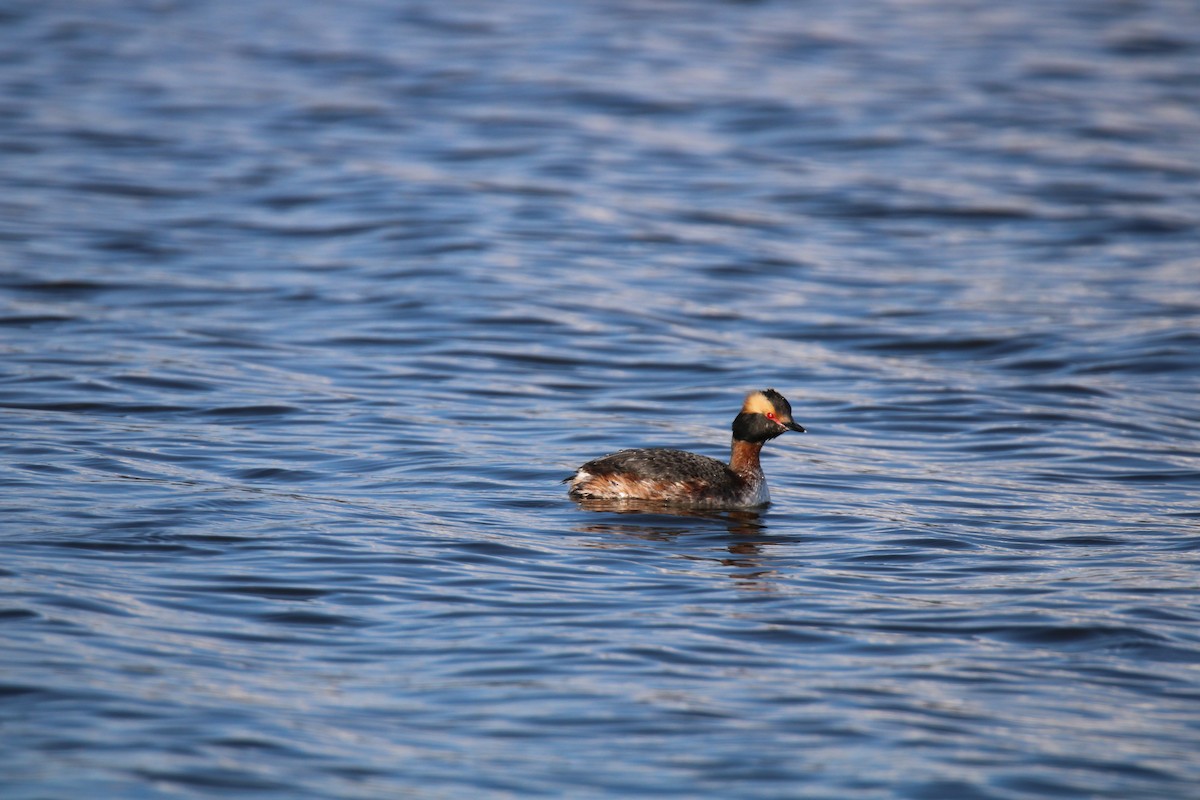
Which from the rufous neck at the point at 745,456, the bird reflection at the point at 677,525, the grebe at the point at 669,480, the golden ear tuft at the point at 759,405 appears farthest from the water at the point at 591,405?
the golden ear tuft at the point at 759,405

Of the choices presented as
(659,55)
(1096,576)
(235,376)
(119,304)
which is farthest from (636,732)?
(659,55)

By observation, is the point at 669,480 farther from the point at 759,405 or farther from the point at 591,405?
the point at 591,405

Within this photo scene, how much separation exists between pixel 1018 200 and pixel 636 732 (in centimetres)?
1933

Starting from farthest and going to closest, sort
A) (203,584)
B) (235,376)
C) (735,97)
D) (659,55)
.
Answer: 1. (659,55)
2. (735,97)
3. (235,376)
4. (203,584)

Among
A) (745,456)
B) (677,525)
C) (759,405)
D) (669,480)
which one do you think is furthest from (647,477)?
(759,405)

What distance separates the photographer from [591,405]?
16.3 meters

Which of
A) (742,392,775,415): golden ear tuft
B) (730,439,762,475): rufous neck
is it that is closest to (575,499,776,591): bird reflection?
(730,439,762,475): rufous neck

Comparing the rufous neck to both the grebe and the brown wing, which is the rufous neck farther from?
the brown wing

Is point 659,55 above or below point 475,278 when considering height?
above

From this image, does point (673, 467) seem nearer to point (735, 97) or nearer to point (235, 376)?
point (235, 376)

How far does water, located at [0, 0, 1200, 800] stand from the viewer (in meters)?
8.45

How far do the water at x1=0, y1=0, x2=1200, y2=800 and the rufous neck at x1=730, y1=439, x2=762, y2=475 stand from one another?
456 millimetres

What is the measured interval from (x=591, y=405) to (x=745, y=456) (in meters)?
3.44

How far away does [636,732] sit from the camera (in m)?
8.37
